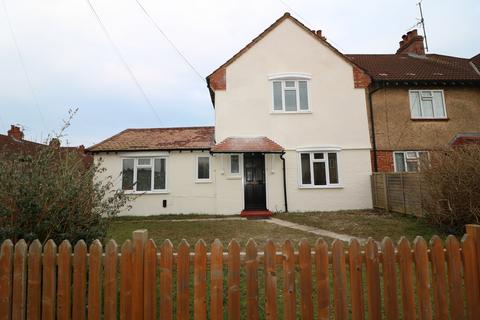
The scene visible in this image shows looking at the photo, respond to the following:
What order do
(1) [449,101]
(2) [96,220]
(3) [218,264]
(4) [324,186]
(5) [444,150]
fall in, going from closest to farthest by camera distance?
(3) [218,264], (2) [96,220], (5) [444,150], (4) [324,186], (1) [449,101]

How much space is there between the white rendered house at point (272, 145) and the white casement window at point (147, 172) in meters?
0.05

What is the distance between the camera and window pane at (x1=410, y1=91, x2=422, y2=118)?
1467cm

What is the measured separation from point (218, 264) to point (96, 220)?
223 cm

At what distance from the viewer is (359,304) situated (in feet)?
8.97

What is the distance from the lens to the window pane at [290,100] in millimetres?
14202

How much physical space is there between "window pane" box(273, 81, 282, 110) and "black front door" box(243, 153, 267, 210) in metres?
2.60

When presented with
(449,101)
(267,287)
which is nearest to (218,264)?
(267,287)

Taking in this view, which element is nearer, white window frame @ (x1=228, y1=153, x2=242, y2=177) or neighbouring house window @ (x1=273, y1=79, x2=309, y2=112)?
white window frame @ (x1=228, y1=153, x2=242, y2=177)

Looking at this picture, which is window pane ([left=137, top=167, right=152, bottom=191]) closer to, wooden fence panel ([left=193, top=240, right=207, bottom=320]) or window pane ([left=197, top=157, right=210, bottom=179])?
window pane ([left=197, top=157, right=210, bottom=179])

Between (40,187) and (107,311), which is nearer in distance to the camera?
(107,311)

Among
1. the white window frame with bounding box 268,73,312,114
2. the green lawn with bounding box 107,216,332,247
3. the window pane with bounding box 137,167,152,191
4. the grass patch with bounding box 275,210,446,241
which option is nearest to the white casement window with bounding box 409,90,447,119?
the white window frame with bounding box 268,73,312,114

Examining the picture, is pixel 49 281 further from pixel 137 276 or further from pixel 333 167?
pixel 333 167

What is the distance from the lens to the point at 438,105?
585 inches

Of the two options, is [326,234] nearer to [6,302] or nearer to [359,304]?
[359,304]
